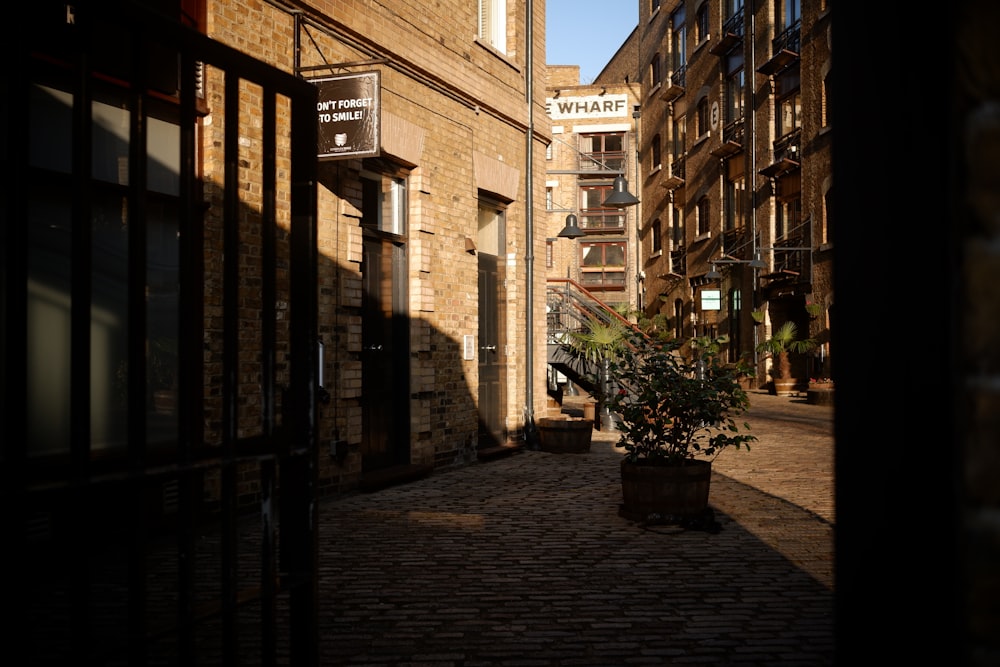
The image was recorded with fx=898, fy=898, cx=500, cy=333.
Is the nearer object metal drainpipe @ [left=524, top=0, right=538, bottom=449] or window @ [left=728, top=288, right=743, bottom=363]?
metal drainpipe @ [left=524, top=0, right=538, bottom=449]

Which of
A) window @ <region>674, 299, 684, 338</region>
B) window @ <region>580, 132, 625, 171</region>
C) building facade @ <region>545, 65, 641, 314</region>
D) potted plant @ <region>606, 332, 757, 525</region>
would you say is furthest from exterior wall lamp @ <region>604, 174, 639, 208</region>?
window @ <region>580, 132, 625, 171</region>

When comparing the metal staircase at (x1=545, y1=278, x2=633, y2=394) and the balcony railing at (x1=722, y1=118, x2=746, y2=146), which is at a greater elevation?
the balcony railing at (x1=722, y1=118, x2=746, y2=146)

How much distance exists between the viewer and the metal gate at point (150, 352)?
6.73 ft

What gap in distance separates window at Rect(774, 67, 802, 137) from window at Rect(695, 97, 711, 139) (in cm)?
469

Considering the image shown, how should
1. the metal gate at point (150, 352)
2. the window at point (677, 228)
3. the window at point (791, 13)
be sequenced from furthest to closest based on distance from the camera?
the window at point (677, 228), the window at point (791, 13), the metal gate at point (150, 352)

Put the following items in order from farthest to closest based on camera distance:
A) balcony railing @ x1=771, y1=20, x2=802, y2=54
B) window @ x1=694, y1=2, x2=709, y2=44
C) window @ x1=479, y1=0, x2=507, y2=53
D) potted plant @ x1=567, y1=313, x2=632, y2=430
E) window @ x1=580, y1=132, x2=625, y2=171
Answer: window @ x1=580, y1=132, x2=625, y2=171, window @ x1=694, y1=2, x2=709, y2=44, balcony railing @ x1=771, y1=20, x2=802, y2=54, potted plant @ x1=567, y1=313, x2=632, y2=430, window @ x1=479, y1=0, x2=507, y2=53

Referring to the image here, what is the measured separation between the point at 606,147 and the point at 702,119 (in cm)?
990

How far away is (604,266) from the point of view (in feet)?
127

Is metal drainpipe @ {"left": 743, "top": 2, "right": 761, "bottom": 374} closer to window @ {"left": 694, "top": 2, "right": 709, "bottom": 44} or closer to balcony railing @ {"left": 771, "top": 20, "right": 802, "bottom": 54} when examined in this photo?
balcony railing @ {"left": 771, "top": 20, "right": 802, "bottom": 54}

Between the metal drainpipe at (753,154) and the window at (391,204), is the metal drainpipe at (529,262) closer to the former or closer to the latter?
the window at (391,204)

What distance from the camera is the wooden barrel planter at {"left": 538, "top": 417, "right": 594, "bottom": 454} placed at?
11492 mm

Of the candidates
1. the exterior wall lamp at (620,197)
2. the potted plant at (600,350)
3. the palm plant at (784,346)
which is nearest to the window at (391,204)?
the potted plant at (600,350)

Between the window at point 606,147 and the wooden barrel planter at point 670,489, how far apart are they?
3176 centimetres

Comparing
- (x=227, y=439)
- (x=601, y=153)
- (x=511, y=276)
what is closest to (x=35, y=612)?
(x=227, y=439)
